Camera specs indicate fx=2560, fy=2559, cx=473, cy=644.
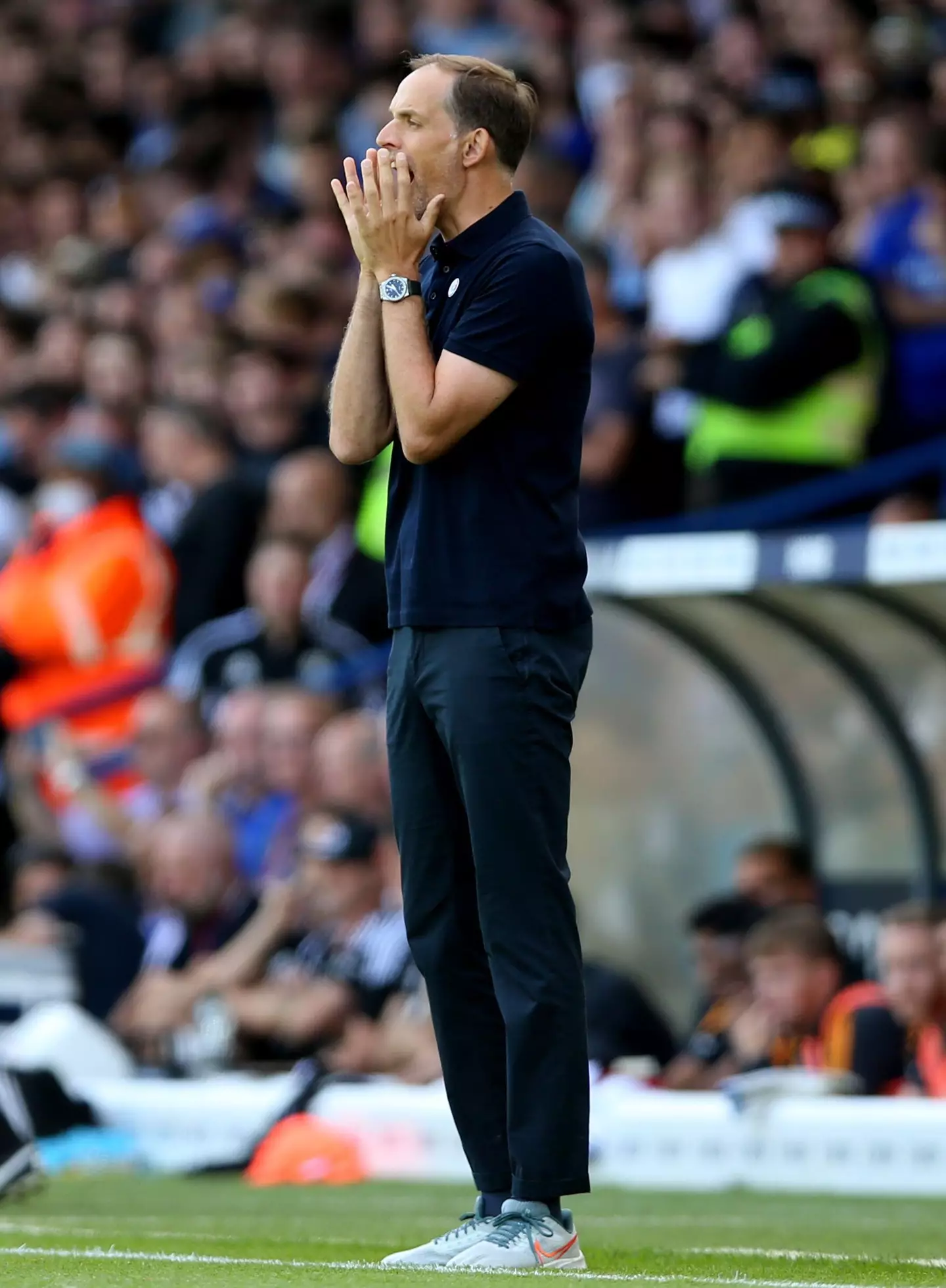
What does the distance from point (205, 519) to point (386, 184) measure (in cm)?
744

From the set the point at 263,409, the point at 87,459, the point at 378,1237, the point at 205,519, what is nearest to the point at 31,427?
the point at 87,459

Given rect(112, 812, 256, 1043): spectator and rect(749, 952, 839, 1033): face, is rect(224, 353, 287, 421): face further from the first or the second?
rect(749, 952, 839, 1033): face

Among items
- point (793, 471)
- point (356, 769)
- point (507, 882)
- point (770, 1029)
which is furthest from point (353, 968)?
Result: point (507, 882)

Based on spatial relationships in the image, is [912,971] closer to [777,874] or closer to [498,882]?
[777,874]

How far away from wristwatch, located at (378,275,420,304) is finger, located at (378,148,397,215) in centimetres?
12

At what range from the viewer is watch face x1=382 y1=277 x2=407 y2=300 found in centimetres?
462

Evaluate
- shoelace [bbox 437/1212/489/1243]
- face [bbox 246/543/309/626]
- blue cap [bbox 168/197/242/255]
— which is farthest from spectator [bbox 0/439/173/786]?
shoelace [bbox 437/1212/489/1243]

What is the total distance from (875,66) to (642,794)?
12.5 feet

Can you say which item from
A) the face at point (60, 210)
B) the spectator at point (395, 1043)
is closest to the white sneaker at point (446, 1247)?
the spectator at point (395, 1043)

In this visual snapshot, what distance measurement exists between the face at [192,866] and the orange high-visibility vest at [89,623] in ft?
6.02

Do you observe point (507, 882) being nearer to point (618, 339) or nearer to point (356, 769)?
point (356, 769)

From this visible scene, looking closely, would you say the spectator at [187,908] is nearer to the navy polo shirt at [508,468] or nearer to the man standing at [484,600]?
the man standing at [484,600]

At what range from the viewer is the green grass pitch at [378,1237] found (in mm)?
4277

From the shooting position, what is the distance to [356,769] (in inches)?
392
